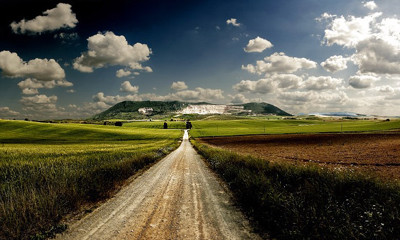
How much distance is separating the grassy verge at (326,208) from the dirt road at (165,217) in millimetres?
941

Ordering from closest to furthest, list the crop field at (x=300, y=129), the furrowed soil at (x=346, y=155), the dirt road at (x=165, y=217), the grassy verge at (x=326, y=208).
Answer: the grassy verge at (x=326, y=208), the dirt road at (x=165, y=217), the furrowed soil at (x=346, y=155), the crop field at (x=300, y=129)

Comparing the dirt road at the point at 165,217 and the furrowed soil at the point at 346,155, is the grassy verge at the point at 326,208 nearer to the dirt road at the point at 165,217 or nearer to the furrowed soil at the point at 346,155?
the dirt road at the point at 165,217

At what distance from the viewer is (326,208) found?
664cm

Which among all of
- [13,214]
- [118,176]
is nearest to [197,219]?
[13,214]

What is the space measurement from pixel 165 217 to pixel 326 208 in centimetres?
551

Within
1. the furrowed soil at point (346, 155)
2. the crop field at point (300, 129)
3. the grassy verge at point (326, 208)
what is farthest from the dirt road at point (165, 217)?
the crop field at point (300, 129)

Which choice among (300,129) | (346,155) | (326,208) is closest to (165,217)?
(326,208)

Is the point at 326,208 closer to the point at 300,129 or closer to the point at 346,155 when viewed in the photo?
the point at 346,155

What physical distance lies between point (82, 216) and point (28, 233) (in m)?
1.72

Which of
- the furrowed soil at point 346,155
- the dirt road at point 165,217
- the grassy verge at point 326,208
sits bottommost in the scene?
the furrowed soil at point 346,155

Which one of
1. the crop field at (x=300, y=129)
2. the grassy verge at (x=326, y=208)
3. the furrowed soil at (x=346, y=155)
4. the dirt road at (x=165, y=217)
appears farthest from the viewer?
the crop field at (x=300, y=129)

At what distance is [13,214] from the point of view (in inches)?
258

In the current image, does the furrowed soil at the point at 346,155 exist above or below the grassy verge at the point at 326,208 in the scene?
below

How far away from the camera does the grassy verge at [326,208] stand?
5.49 meters
